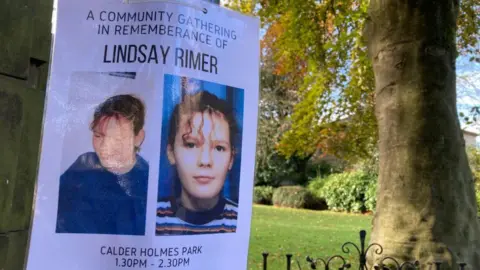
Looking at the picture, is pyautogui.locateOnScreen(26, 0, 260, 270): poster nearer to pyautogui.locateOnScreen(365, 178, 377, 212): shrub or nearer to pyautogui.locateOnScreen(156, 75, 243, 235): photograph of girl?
pyautogui.locateOnScreen(156, 75, 243, 235): photograph of girl

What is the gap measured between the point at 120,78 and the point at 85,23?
253 millimetres

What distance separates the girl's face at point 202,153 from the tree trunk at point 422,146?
306cm

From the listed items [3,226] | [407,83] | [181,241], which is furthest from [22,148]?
[407,83]

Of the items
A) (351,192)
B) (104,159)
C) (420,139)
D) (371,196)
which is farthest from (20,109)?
(351,192)

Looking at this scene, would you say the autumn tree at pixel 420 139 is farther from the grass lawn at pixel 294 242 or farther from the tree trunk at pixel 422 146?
the grass lawn at pixel 294 242

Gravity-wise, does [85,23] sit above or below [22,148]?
above

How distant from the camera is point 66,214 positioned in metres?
1.61

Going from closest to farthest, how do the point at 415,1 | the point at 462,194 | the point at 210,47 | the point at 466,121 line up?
1. the point at 210,47
2. the point at 462,194
3. the point at 415,1
4. the point at 466,121

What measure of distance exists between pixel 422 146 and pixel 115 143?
3468mm

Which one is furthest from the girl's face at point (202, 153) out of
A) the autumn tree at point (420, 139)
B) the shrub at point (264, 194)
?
the shrub at point (264, 194)

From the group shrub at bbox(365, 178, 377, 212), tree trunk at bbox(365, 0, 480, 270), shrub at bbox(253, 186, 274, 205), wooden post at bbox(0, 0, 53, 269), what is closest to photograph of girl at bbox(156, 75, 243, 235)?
wooden post at bbox(0, 0, 53, 269)

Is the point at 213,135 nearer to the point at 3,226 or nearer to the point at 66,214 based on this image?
the point at 66,214

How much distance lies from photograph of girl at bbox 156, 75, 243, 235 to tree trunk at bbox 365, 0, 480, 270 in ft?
9.88

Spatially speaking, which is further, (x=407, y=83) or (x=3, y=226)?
(x=407, y=83)
